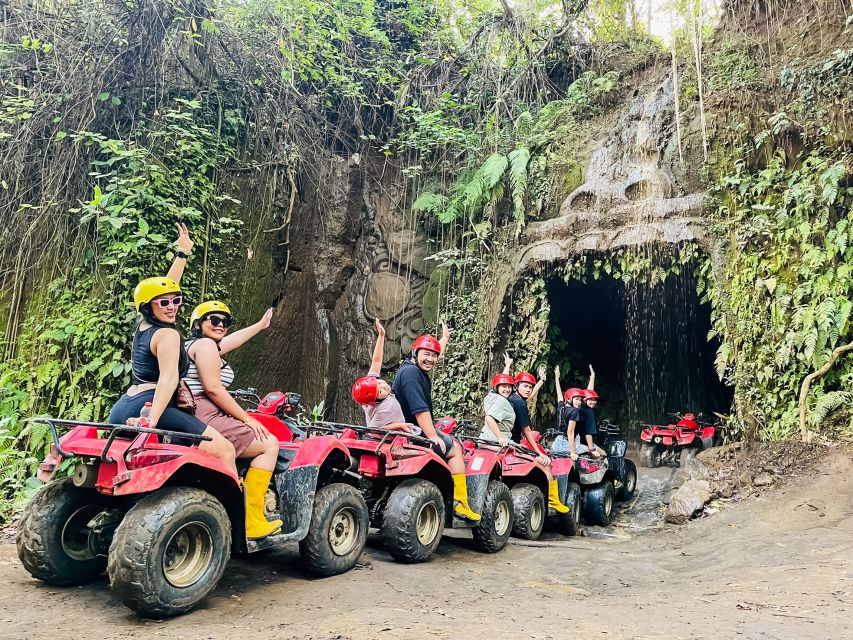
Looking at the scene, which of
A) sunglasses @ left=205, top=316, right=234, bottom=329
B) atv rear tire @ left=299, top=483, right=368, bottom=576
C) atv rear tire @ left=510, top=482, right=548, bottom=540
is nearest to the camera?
sunglasses @ left=205, top=316, right=234, bottom=329

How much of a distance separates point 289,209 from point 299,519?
872 cm

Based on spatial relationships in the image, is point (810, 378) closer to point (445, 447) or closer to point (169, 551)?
point (445, 447)

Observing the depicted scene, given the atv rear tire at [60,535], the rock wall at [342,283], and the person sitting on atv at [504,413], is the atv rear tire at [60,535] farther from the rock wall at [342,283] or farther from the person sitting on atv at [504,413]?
the rock wall at [342,283]

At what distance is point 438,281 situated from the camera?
1334 cm

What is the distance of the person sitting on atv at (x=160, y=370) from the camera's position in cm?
389

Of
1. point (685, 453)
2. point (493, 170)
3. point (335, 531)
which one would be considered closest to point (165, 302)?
point (335, 531)

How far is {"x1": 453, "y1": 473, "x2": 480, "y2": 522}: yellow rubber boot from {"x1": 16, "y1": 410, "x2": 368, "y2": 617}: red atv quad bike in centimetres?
171

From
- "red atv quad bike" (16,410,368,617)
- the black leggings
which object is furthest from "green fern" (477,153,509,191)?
the black leggings

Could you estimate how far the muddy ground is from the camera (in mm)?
3516

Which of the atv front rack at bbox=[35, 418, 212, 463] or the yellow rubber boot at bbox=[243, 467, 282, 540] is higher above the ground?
the atv front rack at bbox=[35, 418, 212, 463]

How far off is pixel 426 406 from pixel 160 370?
2725 millimetres

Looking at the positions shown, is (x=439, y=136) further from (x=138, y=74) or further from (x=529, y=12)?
(x=138, y=74)

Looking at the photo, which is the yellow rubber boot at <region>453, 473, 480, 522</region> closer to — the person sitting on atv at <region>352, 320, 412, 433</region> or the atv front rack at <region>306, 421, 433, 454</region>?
the atv front rack at <region>306, 421, 433, 454</region>

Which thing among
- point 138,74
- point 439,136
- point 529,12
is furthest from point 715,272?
point 138,74
